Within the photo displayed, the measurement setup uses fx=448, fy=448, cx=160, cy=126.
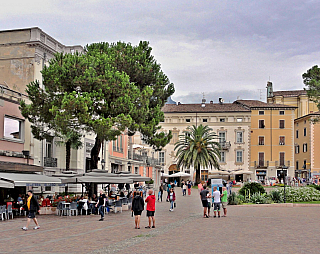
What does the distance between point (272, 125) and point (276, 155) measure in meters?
5.05

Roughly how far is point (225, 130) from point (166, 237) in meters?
61.5

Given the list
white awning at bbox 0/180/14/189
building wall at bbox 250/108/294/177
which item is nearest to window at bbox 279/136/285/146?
building wall at bbox 250/108/294/177

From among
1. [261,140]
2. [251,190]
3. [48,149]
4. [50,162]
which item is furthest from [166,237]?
[261,140]

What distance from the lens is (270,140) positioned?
7488 centimetres

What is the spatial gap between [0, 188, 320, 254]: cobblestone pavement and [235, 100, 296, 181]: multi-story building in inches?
2220

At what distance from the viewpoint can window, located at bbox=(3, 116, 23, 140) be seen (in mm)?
26850

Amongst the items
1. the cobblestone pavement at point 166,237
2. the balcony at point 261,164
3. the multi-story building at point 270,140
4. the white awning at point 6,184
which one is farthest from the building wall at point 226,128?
the white awning at point 6,184

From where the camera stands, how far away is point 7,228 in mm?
16656

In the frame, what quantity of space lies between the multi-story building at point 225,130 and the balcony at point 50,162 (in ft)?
139

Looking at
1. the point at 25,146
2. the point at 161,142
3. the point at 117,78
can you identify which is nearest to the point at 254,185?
the point at 161,142

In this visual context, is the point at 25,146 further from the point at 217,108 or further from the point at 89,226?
the point at 217,108

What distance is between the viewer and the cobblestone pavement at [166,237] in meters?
11.6

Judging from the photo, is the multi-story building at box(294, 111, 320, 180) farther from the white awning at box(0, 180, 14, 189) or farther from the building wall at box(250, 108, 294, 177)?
the white awning at box(0, 180, 14, 189)

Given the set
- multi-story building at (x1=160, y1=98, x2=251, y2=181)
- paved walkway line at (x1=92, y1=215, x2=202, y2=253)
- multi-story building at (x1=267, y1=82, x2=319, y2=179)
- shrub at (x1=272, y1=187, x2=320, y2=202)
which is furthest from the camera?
multi-story building at (x1=160, y1=98, x2=251, y2=181)
